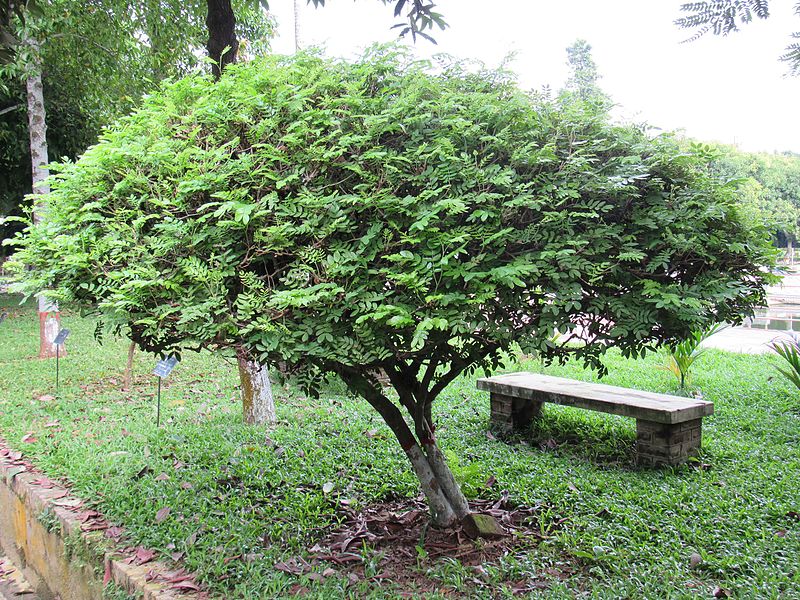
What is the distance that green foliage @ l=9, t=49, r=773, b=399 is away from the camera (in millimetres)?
2605

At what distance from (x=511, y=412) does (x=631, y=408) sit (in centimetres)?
119

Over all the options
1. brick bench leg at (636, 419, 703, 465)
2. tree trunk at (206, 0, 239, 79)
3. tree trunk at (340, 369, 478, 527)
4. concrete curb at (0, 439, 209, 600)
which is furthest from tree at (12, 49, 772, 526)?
tree trunk at (206, 0, 239, 79)

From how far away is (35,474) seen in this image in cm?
486

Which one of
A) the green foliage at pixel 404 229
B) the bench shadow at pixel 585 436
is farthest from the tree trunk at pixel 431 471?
the bench shadow at pixel 585 436

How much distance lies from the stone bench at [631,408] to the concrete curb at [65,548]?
3169 millimetres

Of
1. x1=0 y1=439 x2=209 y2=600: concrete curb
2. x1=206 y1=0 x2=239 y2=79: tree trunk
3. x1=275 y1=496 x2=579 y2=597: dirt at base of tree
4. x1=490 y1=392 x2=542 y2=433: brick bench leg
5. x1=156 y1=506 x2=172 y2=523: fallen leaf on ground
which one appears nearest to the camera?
x1=275 y1=496 x2=579 y2=597: dirt at base of tree

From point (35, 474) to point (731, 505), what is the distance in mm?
4734

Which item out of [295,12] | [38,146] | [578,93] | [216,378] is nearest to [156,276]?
[578,93]

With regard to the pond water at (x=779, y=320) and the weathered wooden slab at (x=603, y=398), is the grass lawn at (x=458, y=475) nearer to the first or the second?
the weathered wooden slab at (x=603, y=398)

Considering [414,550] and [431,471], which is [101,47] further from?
[414,550]

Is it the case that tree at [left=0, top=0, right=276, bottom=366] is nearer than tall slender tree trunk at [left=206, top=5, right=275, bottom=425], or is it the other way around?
tall slender tree trunk at [left=206, top=5, right=275, bottom=425]

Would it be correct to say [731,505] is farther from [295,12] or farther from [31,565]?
[295,12]

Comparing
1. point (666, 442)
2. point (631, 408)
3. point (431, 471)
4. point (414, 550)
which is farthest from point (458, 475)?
point (666, 442)

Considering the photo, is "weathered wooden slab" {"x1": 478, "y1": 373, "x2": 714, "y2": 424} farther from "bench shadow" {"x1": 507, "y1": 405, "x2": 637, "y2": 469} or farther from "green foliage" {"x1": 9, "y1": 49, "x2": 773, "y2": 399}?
"green foliage" {"x1": 9, "y1": 49, "x2": 773, "y2": 399}
